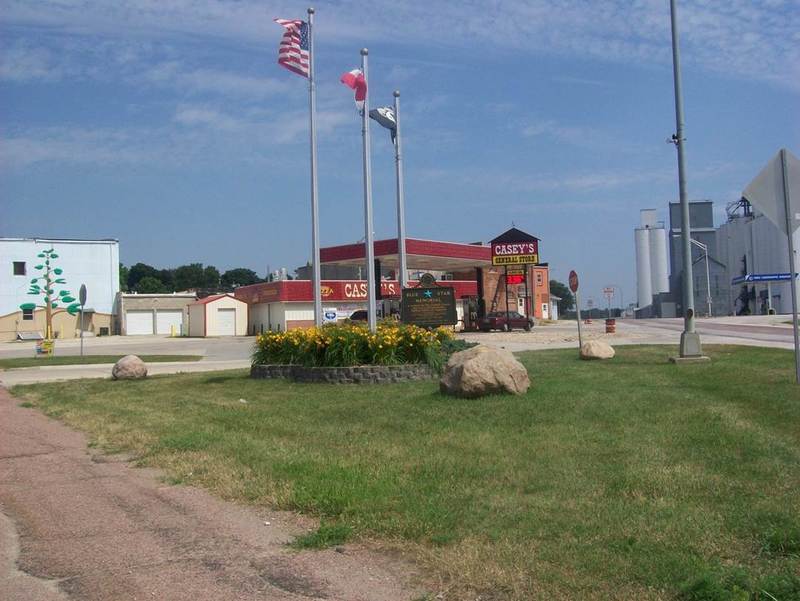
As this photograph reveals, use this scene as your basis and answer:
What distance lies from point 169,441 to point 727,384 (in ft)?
29.2

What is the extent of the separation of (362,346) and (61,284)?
221 ft

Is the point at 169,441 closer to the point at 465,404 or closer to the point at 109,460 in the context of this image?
the point at 109,460

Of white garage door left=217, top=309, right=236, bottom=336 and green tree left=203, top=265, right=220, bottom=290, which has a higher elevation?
green tree left=203, top=265, right=220, bottom=290

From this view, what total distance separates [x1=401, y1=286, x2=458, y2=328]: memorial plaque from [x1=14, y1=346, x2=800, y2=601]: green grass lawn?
7248mm

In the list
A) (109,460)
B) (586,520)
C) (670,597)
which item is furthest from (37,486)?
(670,597)

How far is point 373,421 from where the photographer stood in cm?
1094

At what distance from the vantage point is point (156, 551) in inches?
228

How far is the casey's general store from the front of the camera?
52.5 metres

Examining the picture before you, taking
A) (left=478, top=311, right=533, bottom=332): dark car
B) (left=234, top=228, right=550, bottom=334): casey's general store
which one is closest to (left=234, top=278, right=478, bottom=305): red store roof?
(left=234, top=228, right=550, bottom=334): casey's general store

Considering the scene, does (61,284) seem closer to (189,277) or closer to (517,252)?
(517,252)

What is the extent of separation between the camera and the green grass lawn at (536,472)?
4.95 m

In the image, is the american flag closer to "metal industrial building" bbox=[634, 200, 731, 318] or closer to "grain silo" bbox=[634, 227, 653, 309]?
"metal industrial building" bbox=[634, 200, 731, 318]

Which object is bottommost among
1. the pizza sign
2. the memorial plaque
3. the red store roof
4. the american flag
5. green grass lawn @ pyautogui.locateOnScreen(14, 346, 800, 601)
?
green grass lawn @ pyautogui.locateOnScreen(14, 346, 800, 601)

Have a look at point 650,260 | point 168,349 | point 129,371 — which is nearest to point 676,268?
point 650,260
